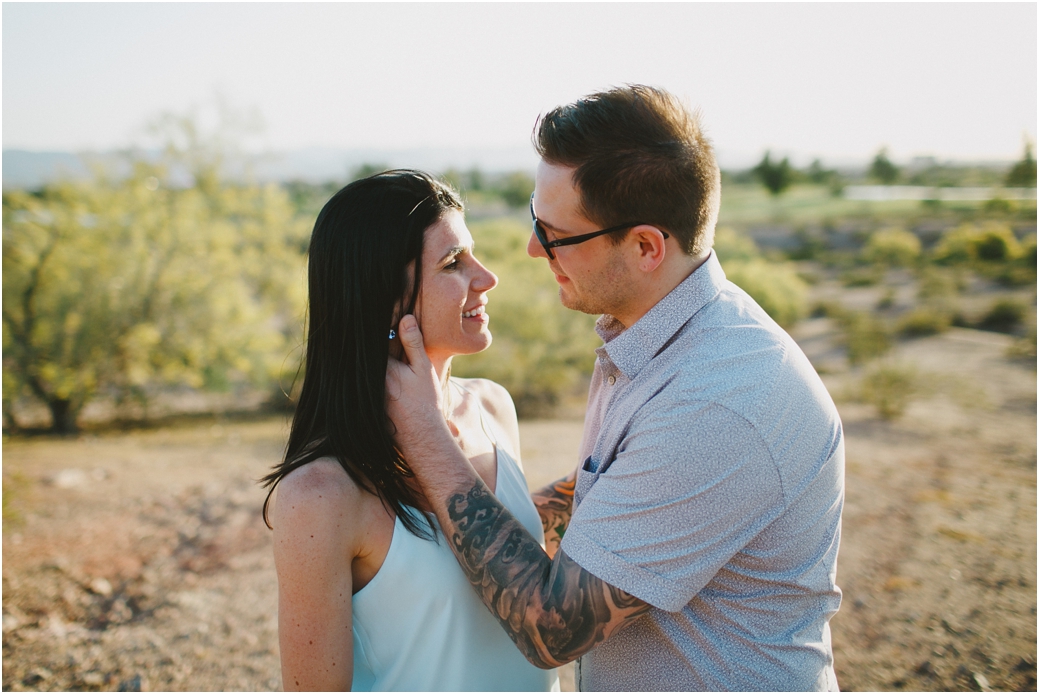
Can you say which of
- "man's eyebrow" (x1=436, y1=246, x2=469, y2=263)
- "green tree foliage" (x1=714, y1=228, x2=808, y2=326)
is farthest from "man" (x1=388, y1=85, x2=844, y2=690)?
"green tree foliage" (x1=714, y1=228, x2=808, y2=326)

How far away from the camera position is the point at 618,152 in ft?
6.30

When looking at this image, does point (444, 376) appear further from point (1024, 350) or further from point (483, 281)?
point (1024, 350)

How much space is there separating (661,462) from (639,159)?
88 centimetres

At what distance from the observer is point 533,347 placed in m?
11.2

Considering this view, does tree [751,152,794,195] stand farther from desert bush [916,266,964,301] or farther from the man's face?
the man's face

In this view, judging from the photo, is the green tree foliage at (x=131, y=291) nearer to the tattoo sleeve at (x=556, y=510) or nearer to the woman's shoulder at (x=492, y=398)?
the woman's shoulder at (x=492, y=398)

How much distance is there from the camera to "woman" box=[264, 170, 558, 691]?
1.88 metres

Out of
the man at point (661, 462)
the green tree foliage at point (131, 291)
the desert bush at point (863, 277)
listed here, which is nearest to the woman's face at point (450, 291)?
the man at point (661, 462)

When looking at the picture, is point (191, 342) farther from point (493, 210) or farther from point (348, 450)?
point (493, 210)

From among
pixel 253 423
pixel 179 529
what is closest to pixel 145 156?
pixel 253 423

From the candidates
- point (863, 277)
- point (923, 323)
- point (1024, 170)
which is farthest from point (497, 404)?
point (1024, 170)

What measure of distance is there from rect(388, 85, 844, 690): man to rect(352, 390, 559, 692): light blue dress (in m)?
0.20

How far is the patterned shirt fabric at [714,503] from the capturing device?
161 centimetres

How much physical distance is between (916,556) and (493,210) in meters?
42.7
